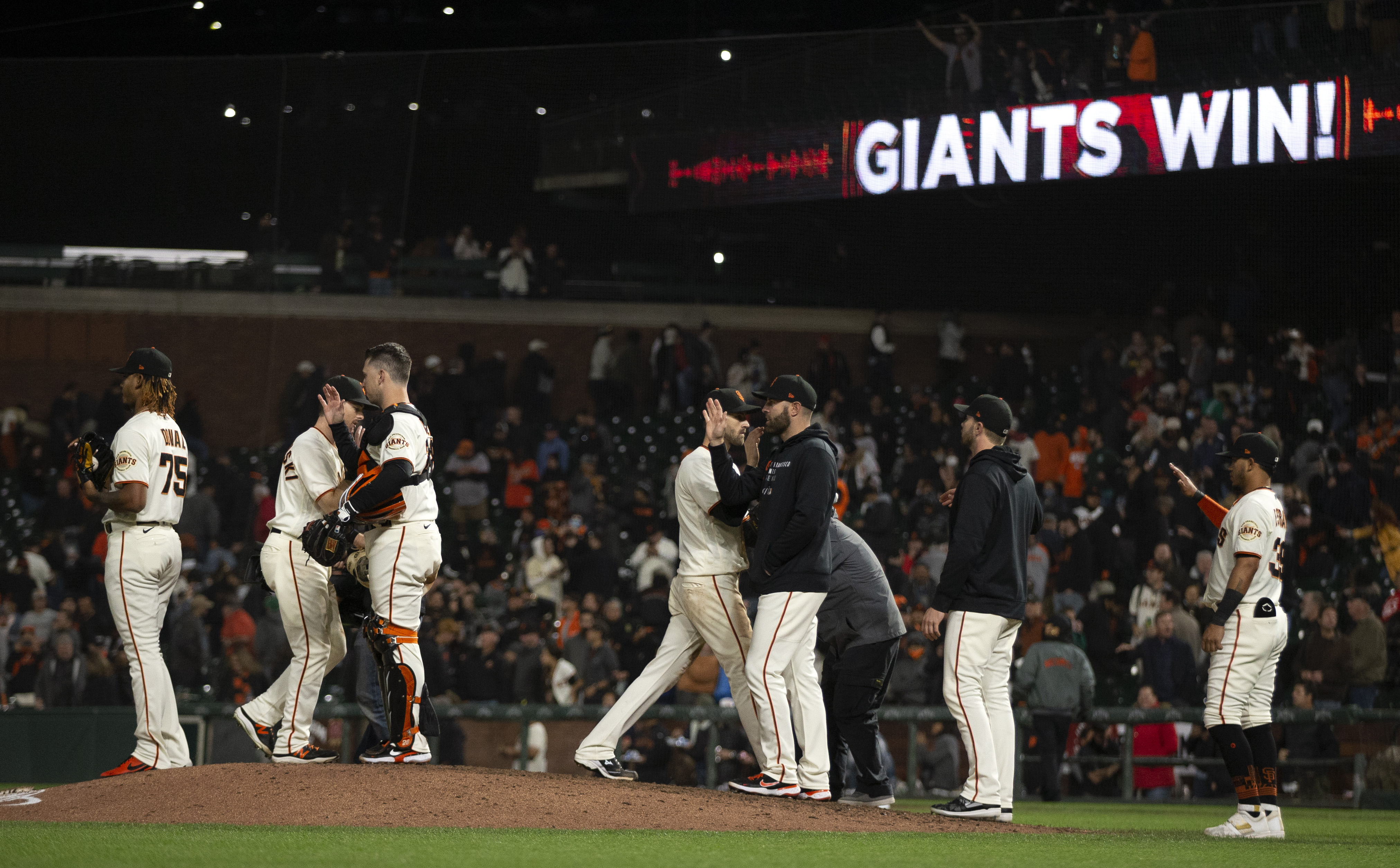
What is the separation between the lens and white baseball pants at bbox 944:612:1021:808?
251 inches

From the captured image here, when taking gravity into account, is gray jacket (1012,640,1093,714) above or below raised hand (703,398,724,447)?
below

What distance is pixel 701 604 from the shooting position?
22.2ft

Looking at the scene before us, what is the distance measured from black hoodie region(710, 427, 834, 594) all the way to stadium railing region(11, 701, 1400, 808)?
445 cm

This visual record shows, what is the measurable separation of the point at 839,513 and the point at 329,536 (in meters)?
8.74

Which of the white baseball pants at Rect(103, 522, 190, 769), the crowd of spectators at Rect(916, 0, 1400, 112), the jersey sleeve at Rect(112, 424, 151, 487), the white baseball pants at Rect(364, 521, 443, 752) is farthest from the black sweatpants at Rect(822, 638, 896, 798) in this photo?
the crowd of spectators at Rect(916, 0, 1400, 112)

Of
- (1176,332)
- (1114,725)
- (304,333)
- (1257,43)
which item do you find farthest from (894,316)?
(1114,725)

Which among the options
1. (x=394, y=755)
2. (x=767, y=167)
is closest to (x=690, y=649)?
(x=394, y=755)

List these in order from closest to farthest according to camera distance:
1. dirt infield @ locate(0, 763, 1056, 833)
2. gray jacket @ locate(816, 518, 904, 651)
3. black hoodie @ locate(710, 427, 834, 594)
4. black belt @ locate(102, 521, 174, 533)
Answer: dirt infield @ locate(0, 763, 1056, 833) → black hoodie @ locate(710, 427, 834, 594) → black belt @ locate(102, 521, 174, 533) → gray jacket @ locate(816, 518, 904, 651)

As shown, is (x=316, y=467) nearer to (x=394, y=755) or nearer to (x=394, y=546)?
(x=394, y=546)

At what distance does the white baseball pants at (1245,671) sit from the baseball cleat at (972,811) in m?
1.15

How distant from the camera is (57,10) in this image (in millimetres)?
23562

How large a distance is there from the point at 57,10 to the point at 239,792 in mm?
21481

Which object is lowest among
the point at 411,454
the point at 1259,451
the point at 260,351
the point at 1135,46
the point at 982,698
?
the point at 982,698

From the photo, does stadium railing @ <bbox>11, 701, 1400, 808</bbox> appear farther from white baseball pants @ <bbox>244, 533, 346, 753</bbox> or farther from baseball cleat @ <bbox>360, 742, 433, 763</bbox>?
baseball cleat @ <bbox>360, 742, 433, 763</bbox>
